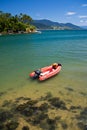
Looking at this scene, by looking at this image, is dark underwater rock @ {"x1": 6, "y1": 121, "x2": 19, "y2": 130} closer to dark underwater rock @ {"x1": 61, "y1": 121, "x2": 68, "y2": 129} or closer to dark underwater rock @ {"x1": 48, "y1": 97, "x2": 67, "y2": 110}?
dark underwater rock @ {"x1": 61, "y1": 121, "x2": 68, "y2": 129}

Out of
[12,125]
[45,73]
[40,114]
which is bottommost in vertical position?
[12,125]

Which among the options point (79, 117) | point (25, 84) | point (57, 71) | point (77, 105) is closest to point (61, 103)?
point (77, 105)

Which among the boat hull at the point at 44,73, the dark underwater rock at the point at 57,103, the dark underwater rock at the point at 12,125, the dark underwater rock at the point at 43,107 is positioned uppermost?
the boat hull at the point at 44,73

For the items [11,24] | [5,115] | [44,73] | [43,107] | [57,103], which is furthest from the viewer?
[11,24]

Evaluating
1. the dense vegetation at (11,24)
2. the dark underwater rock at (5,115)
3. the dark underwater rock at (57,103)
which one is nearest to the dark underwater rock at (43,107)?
the dark underwater rock at (57,103)

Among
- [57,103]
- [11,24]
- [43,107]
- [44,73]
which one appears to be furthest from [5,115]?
[11,24]

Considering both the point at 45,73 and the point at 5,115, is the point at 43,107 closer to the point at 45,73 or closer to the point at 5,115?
the point at 5,115

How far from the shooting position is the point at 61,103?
1241cm

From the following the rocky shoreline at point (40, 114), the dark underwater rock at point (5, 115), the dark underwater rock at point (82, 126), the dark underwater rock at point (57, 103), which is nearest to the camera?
the dark underwater rock at point (82, 126)

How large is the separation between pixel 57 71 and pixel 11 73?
5059 mm

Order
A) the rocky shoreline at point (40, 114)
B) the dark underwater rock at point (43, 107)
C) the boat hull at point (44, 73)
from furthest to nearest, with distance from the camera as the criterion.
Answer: the boat hull at point (44, 73) → the dark underwater rock at point (43, 107) → the rocky shoreline at point (40, 114)

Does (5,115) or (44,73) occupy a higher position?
(44,73)

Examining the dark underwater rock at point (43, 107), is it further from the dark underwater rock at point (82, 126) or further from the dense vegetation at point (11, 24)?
the dense vegetation at point (11, 24)

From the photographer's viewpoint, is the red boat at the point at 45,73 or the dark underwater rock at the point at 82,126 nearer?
the dark underwater rock at the point at 82,126
